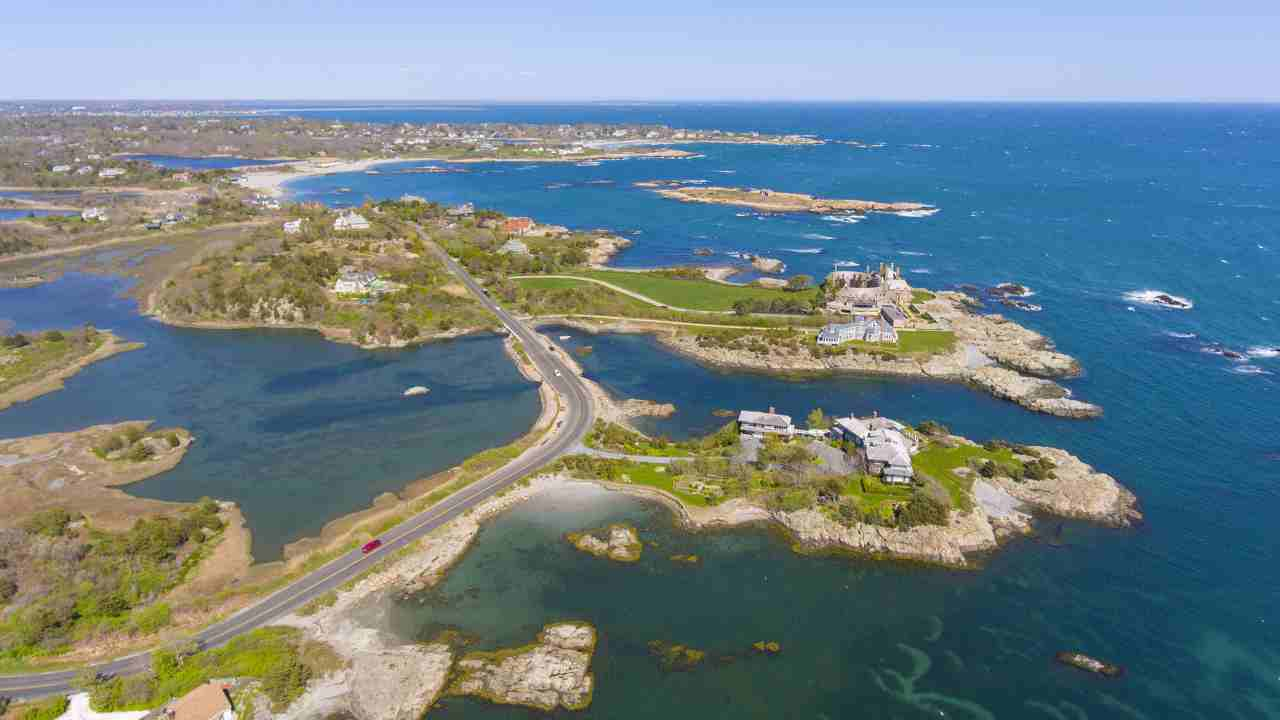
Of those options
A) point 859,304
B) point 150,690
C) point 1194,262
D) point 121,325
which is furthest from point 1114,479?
point 121,325

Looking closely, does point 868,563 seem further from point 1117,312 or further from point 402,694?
point 1117,312

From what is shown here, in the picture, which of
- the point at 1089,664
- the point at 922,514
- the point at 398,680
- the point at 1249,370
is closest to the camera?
the point at 398,680

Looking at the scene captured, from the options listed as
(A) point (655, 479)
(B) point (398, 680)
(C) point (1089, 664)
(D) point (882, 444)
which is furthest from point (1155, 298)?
(B) point (398, 680)

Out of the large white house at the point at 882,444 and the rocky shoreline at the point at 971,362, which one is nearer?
the large white house at the point at 882,444

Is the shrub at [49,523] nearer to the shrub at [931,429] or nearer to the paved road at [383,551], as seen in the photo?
the paved road at [383,551]

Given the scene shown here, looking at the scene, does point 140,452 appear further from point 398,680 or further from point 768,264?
point 768,264

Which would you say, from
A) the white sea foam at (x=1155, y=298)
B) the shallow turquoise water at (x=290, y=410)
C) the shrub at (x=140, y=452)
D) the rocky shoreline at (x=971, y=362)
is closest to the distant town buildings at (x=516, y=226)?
the shallow turquoise water at (x=290, y=410)

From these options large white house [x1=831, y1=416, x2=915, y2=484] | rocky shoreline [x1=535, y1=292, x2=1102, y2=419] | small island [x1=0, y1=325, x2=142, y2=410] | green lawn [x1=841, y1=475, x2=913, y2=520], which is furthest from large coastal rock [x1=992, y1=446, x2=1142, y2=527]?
small island [x1=0, y1=325, x2=142, y2=410]
